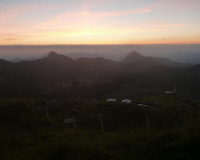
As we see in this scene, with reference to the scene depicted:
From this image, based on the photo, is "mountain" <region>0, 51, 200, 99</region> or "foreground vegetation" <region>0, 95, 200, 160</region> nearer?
"foreground vegetation" <region>0, 95, 200, 160</region>

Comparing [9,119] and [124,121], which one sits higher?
[9,119]

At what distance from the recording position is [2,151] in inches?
356

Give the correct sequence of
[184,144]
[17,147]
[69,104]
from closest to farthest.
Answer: [184,144], [17,147], [69,104]

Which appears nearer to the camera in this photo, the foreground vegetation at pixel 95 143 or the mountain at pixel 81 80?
the foreground vegetation at pixel 95 143

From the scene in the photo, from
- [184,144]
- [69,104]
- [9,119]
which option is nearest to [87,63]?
[69,104]

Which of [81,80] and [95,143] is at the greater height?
[95,143]

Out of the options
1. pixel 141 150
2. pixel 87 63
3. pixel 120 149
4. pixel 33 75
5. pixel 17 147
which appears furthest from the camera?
pixel 87 63

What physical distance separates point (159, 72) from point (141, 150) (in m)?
127

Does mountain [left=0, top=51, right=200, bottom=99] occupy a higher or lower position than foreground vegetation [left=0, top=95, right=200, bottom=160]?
lower

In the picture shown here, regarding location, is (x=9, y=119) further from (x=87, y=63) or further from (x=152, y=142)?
(x=87, y=63)

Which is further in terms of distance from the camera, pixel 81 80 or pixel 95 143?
pixel 81 80

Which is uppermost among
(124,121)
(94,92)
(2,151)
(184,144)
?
(184,144)

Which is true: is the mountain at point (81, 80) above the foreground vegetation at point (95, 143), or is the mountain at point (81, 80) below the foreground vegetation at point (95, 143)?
below

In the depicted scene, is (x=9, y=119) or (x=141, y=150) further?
(x=9, y=119)
